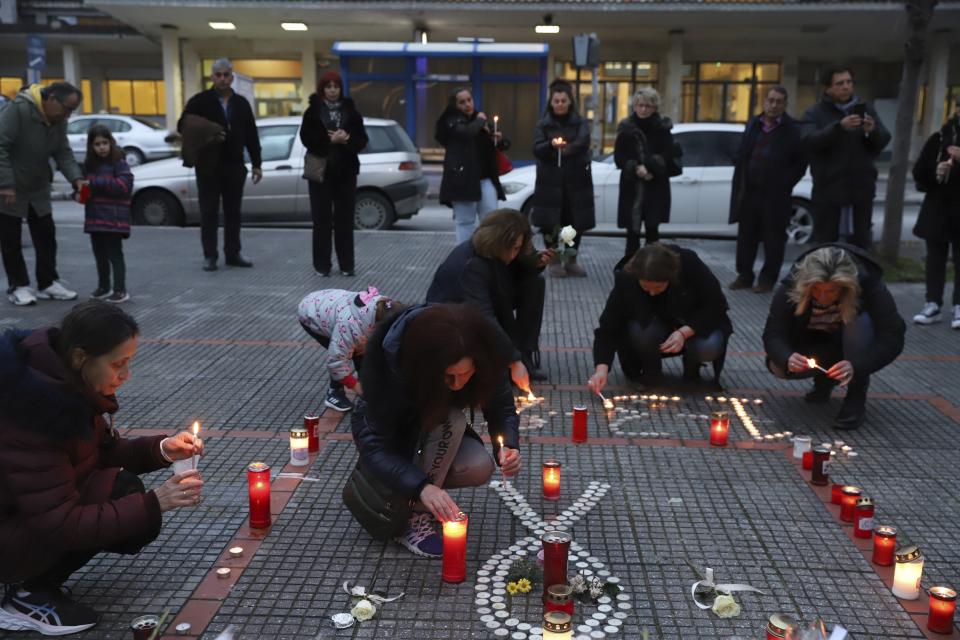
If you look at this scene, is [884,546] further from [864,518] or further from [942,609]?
[942,609]

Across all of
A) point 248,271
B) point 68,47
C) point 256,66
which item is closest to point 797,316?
point 248,271

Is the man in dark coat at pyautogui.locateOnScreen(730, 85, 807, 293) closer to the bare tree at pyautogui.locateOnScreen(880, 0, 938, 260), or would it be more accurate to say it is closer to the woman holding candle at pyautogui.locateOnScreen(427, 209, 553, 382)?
the bare tree at pyautogui.locateOnScreen(880, 0, 938, 260)

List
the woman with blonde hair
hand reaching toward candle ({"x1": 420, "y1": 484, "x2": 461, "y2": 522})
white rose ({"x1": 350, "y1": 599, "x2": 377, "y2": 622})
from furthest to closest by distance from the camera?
the woman with blonde hair, hand reaching toward candle ({"x1": 420, "y1": 484, "x2": 461, "y2": 522}), white rose ({"x1": 350, "y1": 599, "x2": 377, "y2": 622})

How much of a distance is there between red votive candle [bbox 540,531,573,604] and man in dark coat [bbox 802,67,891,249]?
6400mm

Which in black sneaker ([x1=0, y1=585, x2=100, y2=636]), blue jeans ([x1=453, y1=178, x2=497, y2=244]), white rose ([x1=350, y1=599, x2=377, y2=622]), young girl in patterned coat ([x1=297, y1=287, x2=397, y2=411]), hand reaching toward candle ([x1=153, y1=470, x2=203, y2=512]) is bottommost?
white rose ([x1=350, y1=599, x2=377, y2=622])

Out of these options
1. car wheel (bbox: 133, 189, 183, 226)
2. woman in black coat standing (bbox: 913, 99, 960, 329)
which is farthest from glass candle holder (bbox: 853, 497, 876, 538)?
car wheel (bbox: 133, 189, 183, 226)

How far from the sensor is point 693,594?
354 cm

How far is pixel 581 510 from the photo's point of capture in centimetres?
432

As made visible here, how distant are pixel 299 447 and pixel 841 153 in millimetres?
6184

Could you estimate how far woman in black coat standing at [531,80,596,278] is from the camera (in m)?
9.16

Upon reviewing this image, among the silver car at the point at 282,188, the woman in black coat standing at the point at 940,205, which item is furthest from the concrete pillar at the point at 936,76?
the woman in black coat standing at the point at 940,205

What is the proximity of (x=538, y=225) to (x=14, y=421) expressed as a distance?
678 cm

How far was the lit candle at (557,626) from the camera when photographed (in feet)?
9.68

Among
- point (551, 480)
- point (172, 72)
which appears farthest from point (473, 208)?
point (172, 72)
